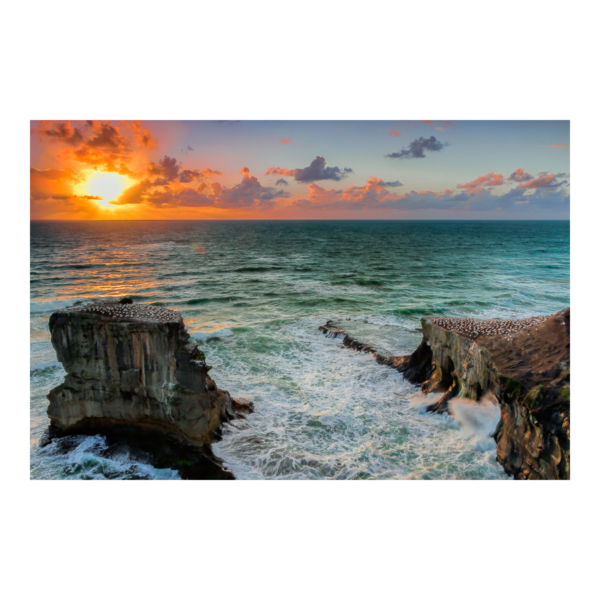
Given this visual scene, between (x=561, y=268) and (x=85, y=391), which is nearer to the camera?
(x=85, y=391)

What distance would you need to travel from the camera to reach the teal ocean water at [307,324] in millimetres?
8617

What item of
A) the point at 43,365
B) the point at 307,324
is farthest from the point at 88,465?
the point at 307,324

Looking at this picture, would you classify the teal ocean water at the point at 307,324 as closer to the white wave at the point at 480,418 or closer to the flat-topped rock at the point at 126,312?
the white wave at the point at 480,418

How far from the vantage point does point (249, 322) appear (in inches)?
798

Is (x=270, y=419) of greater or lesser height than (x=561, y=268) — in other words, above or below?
below

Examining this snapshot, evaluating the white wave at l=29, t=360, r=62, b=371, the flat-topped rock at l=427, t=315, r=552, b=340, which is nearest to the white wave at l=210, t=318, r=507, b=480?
the flat-topped rock at l=427, t=315, r=552, b=340

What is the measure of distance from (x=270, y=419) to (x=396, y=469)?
3.88 metres

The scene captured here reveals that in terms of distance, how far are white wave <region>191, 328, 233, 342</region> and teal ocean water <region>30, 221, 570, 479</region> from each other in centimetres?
10

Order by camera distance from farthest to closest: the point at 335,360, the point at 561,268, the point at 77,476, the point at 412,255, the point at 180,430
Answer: the point at 412,255
the point at 561,268
the point at 335,360
the point at 180,430
the point at 77,476

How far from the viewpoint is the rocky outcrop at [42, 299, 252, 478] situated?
812 centimetres

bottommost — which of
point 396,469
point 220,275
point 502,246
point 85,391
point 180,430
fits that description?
point 396,469

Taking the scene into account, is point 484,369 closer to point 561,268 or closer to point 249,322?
point 249,322

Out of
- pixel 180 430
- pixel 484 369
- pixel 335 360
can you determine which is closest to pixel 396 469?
pixel 484 369

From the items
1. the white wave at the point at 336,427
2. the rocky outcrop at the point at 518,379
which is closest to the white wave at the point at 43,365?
the white wave at the point at 336,427
